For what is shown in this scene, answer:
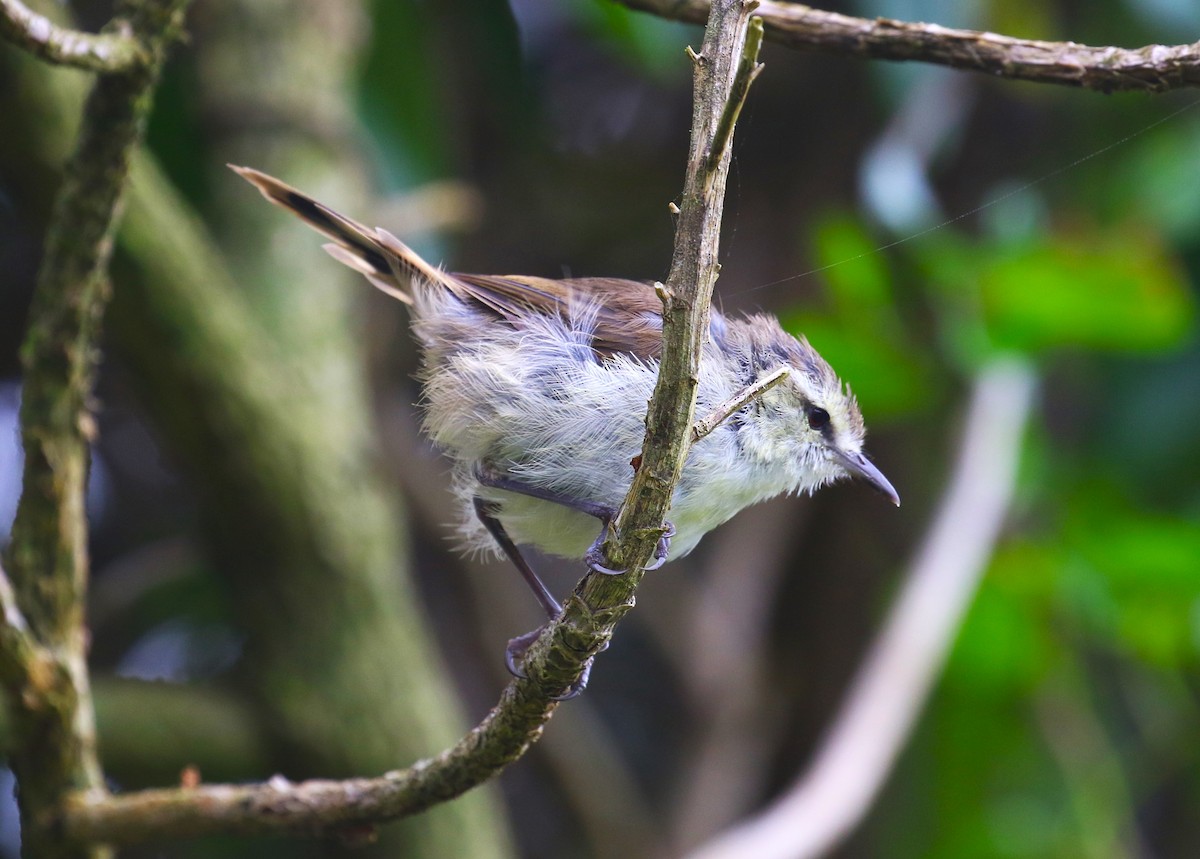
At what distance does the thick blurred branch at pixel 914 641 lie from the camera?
3684 millimetres

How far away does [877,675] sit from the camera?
4.01 m

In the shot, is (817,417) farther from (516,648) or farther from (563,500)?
(516,648)

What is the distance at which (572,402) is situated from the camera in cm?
237

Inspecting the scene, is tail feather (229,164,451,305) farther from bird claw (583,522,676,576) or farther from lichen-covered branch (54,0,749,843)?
lichen-covered branch (54,0,749,843)

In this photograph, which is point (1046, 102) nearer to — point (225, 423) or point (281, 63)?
point (281, 63)

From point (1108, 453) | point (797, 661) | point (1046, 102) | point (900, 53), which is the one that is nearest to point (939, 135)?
point (1046, 102)

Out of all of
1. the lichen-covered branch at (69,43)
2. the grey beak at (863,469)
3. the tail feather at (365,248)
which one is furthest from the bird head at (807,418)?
the lichen-covered branch at (69,43)

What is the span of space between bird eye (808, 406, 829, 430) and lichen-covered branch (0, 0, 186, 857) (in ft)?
5.07

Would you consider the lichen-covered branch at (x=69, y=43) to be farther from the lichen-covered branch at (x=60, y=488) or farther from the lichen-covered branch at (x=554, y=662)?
the lichen-covered branch at (x=554, y=662)

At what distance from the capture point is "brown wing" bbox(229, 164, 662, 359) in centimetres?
247

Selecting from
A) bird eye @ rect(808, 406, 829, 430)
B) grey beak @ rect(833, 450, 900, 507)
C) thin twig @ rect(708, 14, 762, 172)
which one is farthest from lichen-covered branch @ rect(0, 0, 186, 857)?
grey beak @ rect(833, 450, 900, 507)

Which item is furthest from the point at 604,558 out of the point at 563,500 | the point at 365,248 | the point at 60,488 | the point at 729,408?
the point at 60,488

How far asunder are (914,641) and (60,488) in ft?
9.30

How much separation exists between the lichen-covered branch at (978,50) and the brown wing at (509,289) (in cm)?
64
